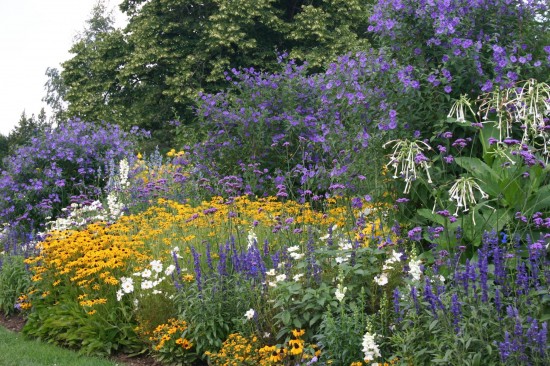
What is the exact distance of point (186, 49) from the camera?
2047 centimetres

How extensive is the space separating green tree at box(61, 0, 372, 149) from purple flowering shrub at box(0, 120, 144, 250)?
8.58m

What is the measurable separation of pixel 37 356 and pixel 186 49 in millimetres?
16572

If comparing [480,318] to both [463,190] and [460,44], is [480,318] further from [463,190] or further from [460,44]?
[460,44]

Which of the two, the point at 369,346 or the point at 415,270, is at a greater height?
the point at 415,270

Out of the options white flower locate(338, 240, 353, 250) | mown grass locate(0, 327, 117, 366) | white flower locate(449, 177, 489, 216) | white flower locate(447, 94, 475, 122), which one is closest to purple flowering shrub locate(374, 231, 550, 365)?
white flower locate(449, 177, 489, 216)

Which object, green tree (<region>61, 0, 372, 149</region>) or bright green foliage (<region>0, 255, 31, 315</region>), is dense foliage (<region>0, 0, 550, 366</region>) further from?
green tree (<region>61, 0, 372, 149</region>)

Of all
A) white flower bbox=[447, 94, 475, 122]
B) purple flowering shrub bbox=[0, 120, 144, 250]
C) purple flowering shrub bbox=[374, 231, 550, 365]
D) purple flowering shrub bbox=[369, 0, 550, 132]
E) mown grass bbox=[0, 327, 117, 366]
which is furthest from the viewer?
purple flowering shrub bbox=[0, 120, 144, 250]

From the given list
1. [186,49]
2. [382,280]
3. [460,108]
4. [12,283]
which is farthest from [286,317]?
[186,49]

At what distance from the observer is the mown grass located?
4.73 metres

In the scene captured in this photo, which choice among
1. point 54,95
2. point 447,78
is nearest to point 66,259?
point 447,78

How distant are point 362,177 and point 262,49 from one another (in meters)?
15.9

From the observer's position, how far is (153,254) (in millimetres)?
5578

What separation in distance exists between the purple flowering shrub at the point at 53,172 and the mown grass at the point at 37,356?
4044mm

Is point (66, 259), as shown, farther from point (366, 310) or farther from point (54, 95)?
point (54, 95)
